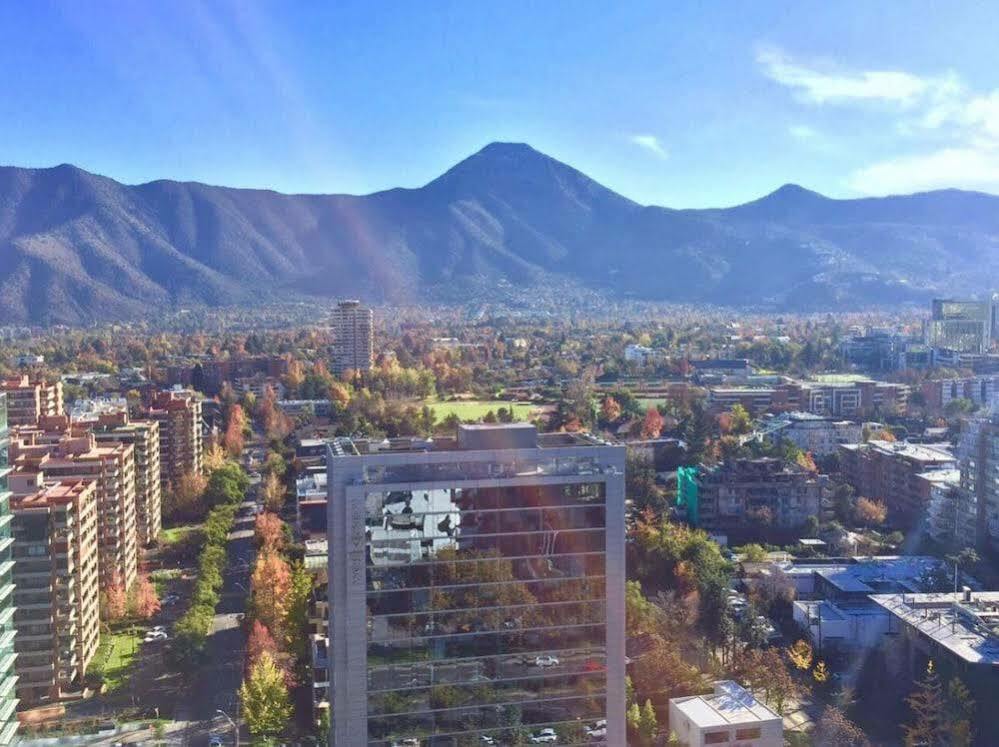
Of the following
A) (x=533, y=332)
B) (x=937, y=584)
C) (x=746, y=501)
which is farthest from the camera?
(x=533, y=332)

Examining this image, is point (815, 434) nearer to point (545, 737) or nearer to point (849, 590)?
point (849, 590)

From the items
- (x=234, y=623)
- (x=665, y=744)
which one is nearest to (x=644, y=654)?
(x=665, y=744)

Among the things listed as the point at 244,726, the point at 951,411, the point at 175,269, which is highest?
the point at 175,269

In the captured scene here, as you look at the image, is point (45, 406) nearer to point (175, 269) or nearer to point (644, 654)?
point (644, 654)

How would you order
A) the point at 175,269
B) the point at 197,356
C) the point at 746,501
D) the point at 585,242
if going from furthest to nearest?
the point at 585,242 < the point at 175,269 < the point at 197,356 < the point at 746,501

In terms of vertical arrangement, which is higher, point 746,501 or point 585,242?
point 585,242

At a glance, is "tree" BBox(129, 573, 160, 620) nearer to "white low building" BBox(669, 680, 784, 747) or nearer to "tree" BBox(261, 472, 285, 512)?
"tree" BBox(261, 472, 285, 512)

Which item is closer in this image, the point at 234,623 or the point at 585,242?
the point at 234,623

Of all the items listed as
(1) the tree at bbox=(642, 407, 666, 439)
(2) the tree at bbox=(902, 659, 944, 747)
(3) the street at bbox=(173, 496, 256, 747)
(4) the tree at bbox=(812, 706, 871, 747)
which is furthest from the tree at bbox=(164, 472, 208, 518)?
(2) the tree at bbox=(902, 659, 944, 747)
